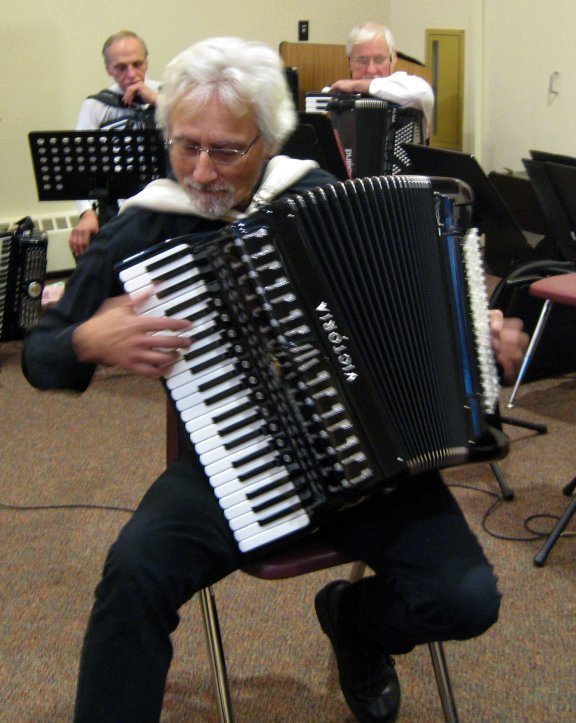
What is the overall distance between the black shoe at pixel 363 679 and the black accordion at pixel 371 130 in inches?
74.2

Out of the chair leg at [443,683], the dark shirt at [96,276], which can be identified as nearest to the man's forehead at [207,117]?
the dark shirt at [96,276]

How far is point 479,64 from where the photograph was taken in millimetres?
4754

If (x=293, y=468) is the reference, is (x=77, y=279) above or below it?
above

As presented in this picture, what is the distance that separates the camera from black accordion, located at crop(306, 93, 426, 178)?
9.97 feet

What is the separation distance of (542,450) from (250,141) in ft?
5.14

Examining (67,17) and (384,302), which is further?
(67,17)

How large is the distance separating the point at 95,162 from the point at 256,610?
5.33 ft

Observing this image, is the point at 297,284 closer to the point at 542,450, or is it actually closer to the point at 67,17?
the point at 542,450

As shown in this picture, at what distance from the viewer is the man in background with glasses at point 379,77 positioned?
325cm

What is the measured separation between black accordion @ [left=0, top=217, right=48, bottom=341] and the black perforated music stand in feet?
2.27

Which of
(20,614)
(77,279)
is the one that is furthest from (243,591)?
(77,279)

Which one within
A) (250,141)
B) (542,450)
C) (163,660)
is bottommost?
(542,450)

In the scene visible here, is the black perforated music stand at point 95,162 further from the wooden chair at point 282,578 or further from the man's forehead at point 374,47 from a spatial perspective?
the wooden chair at point 282,578

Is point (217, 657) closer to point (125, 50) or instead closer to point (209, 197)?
point (209, 197)
